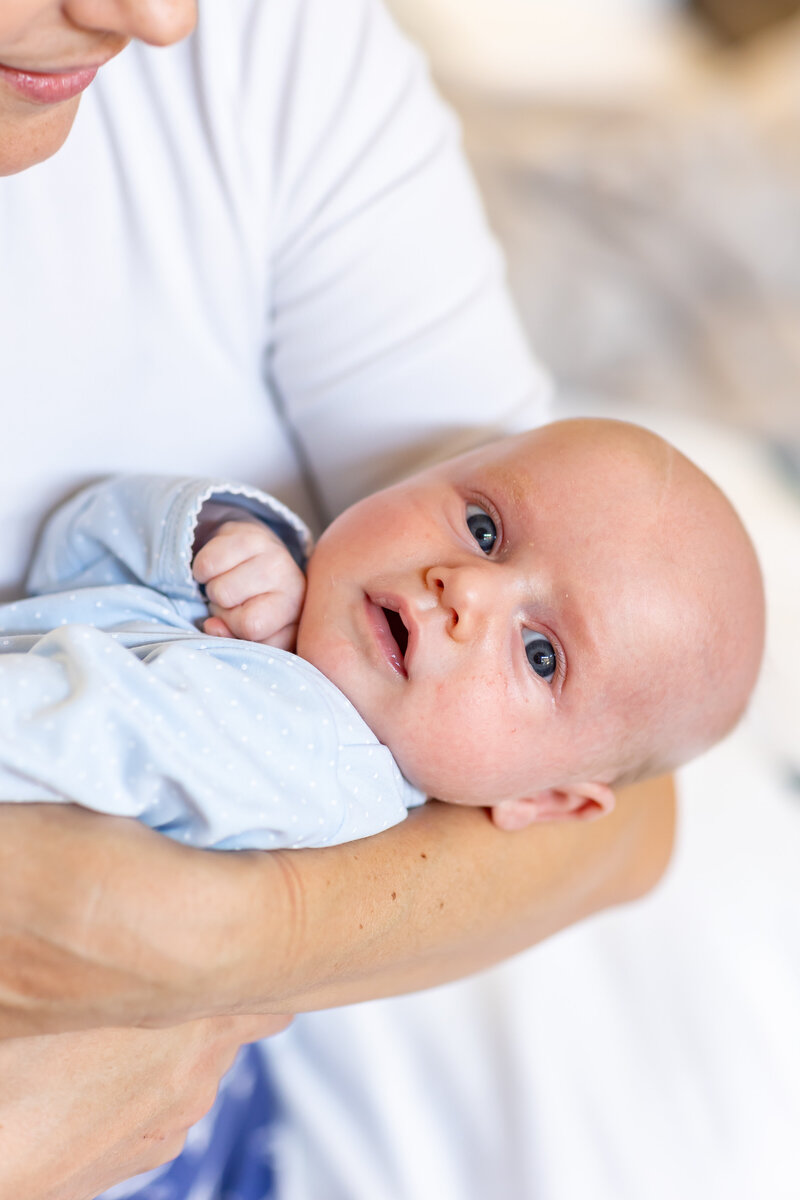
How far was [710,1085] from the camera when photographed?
4.47 ft

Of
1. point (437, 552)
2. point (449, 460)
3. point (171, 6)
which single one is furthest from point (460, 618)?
Result: point (171, 6)

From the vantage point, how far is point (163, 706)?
83 centimetres

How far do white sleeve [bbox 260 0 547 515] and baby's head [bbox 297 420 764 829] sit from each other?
16 cm

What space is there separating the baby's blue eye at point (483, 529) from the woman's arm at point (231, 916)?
0.25 meters

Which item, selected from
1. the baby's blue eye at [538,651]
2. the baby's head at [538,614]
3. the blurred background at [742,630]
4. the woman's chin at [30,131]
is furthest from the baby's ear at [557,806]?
the woman's chin at [30,131]

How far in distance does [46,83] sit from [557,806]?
→ 2.55ft

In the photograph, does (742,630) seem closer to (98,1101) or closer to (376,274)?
(376,274)

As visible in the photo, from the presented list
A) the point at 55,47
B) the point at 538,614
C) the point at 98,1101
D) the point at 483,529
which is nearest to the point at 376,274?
the point at 483,529

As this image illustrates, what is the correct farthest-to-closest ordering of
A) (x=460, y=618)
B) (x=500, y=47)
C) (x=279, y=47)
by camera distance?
(x=500, y=47)
(x=279, y=47)
(x=460, y=618)

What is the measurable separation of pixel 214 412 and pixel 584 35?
2391 millimetres

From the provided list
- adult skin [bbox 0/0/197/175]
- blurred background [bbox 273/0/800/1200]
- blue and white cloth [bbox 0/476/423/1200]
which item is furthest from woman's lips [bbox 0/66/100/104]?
blurred background [bbox 273/0/800/1200]

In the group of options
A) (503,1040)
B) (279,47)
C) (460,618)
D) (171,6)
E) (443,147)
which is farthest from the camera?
(503,1040)

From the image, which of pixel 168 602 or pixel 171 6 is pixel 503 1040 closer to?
pixel 168 602

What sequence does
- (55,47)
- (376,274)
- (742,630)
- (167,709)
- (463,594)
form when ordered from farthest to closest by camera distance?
(376,274), (742,630), (463,594), (167,709), (55,47)
